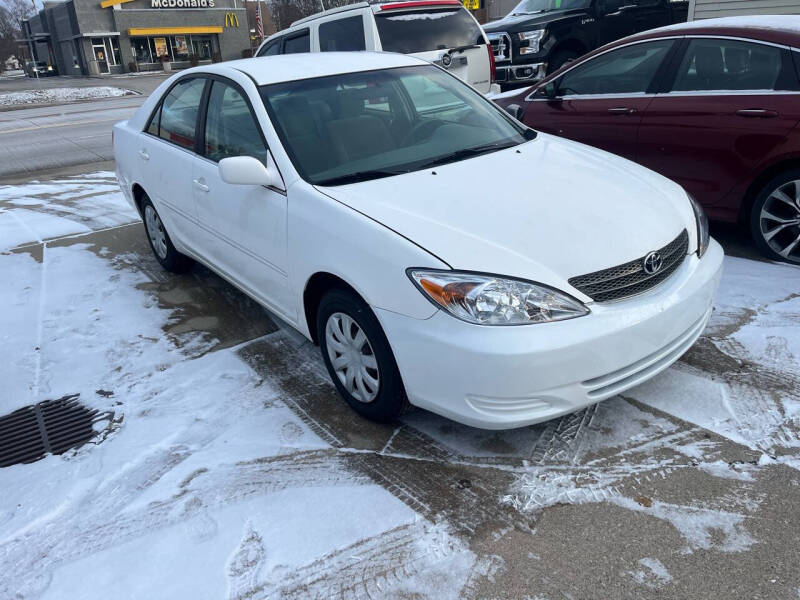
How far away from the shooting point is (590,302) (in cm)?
270

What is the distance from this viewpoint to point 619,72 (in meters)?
5.52

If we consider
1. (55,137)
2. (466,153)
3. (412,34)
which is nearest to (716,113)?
(466,153)

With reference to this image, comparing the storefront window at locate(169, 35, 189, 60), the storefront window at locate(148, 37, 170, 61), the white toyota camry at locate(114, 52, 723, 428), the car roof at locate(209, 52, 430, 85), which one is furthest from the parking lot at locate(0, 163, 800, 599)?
the storefront window at locate(169, 35, 189, 60)

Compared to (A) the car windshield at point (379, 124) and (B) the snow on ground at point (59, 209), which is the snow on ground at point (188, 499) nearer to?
(A) the car windshield at point (379, 124)

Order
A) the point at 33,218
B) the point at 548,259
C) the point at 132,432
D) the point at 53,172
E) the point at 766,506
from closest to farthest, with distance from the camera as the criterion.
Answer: the point at 766,506 < the point at 548,259 < the point at 132,432 < the point at 33,218 < the point at 53,172

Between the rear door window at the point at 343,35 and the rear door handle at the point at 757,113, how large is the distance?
199 inches

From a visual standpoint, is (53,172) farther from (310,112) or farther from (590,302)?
(590,302)

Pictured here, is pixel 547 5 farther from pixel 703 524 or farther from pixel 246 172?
pixel 703 524

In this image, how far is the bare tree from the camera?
75.4 metres

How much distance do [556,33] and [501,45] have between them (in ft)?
2.80

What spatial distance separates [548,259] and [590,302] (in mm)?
240

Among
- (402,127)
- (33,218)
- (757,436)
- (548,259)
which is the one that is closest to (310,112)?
(402,127)

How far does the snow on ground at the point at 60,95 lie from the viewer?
87.2ft

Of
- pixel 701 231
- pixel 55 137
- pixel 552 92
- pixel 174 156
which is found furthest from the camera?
pixel 55 137
